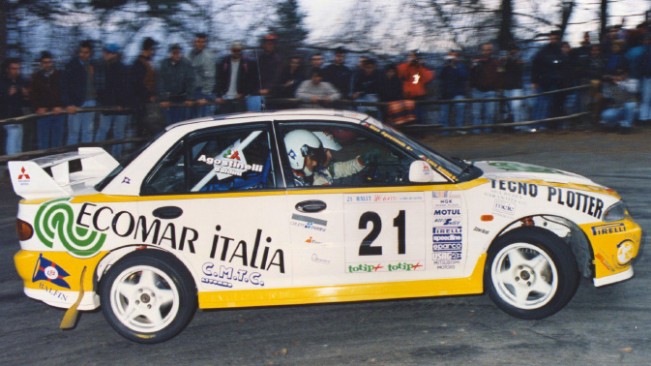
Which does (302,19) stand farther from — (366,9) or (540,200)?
(540,200)

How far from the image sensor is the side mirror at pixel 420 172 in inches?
223

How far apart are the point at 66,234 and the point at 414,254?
2.54 m

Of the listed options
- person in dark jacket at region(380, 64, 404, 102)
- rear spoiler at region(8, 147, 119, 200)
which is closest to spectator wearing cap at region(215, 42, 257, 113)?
person in dark jacket at region(380, 64, 404, 102)

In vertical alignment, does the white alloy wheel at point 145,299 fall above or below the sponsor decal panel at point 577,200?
below

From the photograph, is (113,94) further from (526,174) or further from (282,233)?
(526,174)

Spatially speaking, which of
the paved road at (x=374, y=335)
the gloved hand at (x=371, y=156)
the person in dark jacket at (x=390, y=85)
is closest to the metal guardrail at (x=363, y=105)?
the person in dark jacket at (x=390, y=85)

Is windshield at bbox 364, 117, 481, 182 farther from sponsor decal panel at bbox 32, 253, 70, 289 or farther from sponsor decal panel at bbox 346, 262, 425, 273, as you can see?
sponsor decal panel at bbox 32, 253, 70, 289

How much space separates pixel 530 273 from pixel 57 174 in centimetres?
386

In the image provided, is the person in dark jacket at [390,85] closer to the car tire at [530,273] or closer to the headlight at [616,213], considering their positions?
the headlight at [616,213]

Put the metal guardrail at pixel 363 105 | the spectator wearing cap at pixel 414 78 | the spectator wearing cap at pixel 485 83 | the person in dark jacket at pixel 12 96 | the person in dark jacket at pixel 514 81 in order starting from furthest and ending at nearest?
the person in dark jacket at pixel 514 81 < the spectator wearing cap at pixel 485 83 < the spectator wearing cap at pixel 414 78 < the metal guardrail at pixel 363 105 < the person in dark jacket at pixel 12 96

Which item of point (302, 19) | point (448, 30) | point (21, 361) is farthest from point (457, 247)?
point (448, 30)

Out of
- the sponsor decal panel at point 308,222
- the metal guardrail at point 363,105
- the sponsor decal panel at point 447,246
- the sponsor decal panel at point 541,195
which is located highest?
the sponsor decal panel at point 541,195

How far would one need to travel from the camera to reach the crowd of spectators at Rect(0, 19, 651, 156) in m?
12.4

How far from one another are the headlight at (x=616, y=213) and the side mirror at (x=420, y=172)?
1.37 metres
